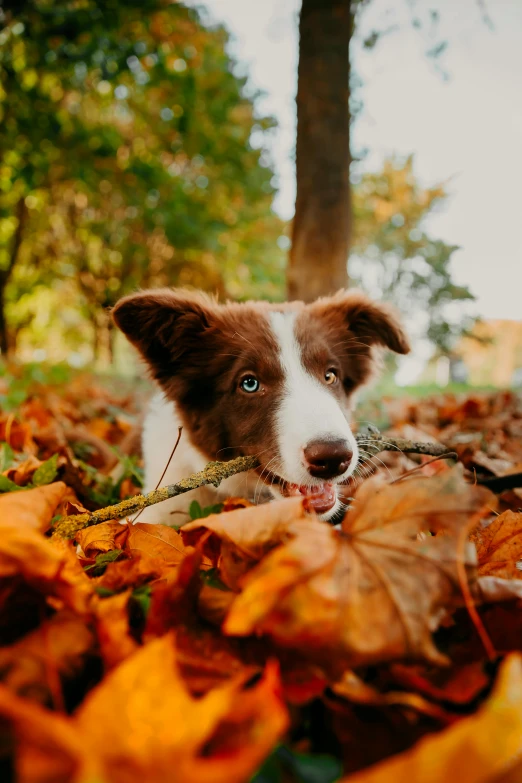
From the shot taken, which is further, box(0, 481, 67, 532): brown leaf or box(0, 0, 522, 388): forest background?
box(0, 0, 522, 388): forest background

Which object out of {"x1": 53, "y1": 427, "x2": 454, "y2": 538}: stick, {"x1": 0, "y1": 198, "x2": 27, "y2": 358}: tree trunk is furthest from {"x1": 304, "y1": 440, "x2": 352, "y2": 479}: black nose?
{"x1": 0, "y1": 198, "x2": 27, "y2": 358}: tree trunk

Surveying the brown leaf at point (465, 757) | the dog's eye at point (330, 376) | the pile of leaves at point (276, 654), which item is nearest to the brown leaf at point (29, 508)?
the pile of leaves at point (276, 654)

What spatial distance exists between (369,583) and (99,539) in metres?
0.94

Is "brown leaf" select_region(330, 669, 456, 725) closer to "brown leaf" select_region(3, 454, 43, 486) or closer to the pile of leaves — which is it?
the pile of leaves

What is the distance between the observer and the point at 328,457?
2.08 meters

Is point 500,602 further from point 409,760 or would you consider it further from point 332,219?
point 332,219

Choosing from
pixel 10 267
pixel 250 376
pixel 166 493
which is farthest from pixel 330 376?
pixel 10 267

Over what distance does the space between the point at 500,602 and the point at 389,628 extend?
1.15ft

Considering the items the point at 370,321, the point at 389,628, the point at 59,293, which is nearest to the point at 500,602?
the point at 389,628

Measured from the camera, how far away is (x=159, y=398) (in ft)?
12.7

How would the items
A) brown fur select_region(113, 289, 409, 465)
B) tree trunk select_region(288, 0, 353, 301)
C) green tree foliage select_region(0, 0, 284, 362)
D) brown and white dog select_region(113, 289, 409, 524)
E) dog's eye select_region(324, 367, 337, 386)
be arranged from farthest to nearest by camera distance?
green tree foliage select_region(0, 0, 284, 362)
tree trunk select_region(288, 0, 353, 301)
dog's eye select_region(324, 367, 337, 386)
brown fur select_region(113, 289, 409, 465)
brown and white dog select_region(113, 289, 409, 524)

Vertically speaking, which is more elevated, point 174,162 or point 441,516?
point 174,162

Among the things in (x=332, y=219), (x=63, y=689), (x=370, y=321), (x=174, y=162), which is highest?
(x=174, y=162)

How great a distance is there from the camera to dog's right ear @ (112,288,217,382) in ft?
8.86
